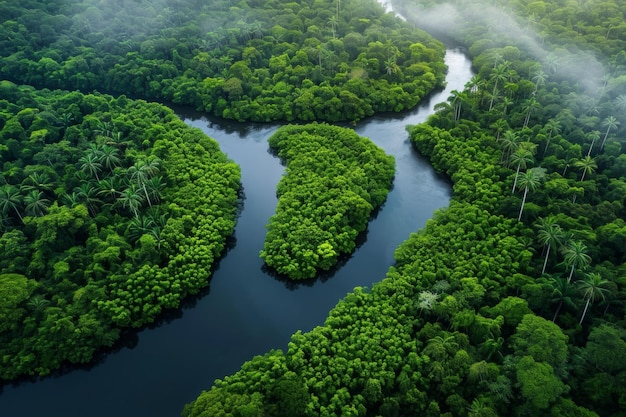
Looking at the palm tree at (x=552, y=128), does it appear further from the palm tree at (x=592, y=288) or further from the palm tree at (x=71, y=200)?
the palm tree at (x=71, y=200)

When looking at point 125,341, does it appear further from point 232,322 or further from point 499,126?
point 499,126

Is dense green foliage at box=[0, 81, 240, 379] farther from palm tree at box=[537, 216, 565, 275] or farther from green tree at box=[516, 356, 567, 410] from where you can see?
palm tree at box=[537, 216, 565, 275]

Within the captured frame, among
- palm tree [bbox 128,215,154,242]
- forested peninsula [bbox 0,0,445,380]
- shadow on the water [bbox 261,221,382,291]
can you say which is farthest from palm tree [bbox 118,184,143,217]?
shadow on the water [bbox 261,221,382,291]

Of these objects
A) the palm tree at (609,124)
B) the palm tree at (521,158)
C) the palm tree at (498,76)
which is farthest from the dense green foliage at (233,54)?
the palm tree at (609,124)

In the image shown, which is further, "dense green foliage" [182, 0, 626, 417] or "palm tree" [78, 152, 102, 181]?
"palm tree" [78, 152, 102, 181]

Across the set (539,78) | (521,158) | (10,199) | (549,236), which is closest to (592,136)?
(521,158)

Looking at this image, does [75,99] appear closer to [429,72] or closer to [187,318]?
[187,318]

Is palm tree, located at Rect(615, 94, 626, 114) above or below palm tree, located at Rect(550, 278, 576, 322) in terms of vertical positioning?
above

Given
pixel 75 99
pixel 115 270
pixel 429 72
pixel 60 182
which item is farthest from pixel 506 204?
pixel 75 99
